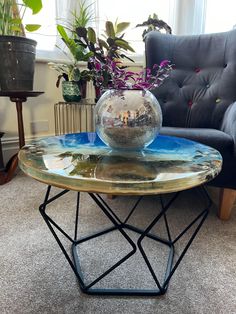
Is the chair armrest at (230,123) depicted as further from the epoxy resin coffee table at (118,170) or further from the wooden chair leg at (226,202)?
the epoxy resin coffee table at (118,170)

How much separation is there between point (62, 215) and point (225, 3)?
2304 mm

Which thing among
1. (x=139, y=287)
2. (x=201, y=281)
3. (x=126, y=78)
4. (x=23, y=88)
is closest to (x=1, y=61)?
(x=23, y=88)

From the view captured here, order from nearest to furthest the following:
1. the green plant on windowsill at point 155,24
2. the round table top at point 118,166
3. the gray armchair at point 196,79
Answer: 1. the round table top at point 118,166
2. the gray armchair at point 196,79
3. the green plant on windowsill at point 155,24

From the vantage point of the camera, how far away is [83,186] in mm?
491

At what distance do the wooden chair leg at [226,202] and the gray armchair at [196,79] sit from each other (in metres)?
0.39

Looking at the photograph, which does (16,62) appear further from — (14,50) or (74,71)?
(74,71)

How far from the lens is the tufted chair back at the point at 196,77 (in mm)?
1496

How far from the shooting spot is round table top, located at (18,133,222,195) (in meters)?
0.49

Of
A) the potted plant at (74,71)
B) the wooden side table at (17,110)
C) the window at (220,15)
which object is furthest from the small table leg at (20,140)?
the window at (220,15)

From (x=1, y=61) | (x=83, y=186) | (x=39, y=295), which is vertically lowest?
(x=39, y=295)

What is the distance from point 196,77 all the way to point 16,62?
1.14 metres

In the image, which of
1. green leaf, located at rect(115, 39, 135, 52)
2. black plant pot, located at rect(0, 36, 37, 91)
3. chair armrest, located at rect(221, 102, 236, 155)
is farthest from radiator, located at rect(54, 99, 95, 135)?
chair armrest, located at rect(221, 102, 236, 155)

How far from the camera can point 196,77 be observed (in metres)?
1.61

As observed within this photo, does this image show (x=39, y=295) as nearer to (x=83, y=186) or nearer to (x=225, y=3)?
(x=83, y=186)
